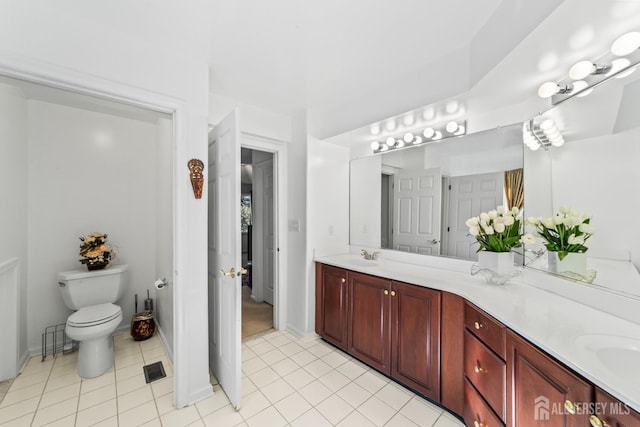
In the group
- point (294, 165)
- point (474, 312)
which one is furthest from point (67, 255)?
point (474, 312)

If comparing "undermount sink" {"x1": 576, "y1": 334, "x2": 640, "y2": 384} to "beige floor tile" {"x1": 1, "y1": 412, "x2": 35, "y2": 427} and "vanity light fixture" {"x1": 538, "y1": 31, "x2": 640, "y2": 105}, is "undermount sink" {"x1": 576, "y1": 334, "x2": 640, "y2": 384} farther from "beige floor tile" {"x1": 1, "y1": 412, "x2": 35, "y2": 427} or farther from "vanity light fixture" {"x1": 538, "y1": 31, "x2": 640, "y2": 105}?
"beige floor tile" {"x1": 1, "y1": 412, "x2": 35, "y2": 427}

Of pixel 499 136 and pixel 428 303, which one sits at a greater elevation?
pixel 499 136

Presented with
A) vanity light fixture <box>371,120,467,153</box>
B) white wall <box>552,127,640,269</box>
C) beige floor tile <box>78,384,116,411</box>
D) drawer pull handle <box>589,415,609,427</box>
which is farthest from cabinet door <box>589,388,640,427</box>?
beige floor tile <box>78,384,116,411</box>

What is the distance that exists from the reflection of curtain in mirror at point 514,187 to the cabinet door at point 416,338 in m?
0.86

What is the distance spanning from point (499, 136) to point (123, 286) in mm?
3775

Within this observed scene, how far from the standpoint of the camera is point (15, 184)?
Result: 6.84 feet

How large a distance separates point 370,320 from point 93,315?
7.74 feet

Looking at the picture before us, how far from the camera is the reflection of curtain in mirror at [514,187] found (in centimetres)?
173

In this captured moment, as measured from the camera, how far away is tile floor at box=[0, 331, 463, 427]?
5.21ft

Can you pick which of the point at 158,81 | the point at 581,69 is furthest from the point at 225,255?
the point at 581,69

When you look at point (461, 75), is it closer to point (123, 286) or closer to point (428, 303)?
point (428, 303)

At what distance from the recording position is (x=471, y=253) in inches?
78.4

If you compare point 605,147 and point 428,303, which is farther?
point 428,303

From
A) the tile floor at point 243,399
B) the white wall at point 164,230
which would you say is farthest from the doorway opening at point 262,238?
the tile floor at point 243,399
